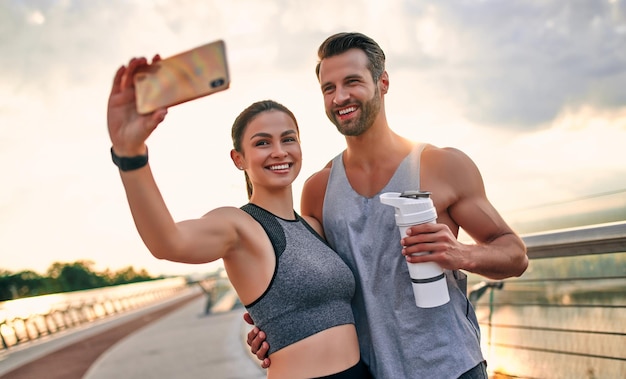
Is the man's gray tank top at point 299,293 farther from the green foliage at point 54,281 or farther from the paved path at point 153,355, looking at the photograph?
the green foliage at point 54,281

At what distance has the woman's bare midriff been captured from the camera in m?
2.31

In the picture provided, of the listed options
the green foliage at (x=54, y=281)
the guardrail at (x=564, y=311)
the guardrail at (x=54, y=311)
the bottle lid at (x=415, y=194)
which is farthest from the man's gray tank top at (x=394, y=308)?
the green foliage at (x=54, y=281)

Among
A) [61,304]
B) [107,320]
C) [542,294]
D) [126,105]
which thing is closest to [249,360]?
[542,294]

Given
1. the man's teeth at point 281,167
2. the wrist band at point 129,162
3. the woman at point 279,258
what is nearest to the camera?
the wrist band at point 129,162

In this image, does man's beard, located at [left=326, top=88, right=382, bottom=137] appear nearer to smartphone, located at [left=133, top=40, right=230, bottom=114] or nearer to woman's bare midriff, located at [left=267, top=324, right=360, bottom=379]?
woman's bare midriff, located at [left=267, top=324, right=360, bottom=379]

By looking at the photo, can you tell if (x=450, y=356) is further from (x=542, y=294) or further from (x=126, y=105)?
(x=126, y=105)

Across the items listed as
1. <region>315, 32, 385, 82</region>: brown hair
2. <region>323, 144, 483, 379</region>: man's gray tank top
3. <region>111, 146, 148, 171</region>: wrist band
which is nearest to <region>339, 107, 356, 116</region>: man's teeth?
<region>315, 32, 385, 82</region>: brown hair

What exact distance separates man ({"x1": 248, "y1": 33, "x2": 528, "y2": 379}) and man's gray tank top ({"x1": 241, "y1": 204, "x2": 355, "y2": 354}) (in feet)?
0.31

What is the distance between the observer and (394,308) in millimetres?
2434

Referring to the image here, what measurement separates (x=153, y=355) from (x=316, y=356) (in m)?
9.47

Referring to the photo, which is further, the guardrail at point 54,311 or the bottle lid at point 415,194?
the guardrail at point 54,311

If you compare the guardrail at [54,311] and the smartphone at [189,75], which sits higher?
the smartphone at [189,75]

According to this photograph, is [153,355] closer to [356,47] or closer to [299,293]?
[299,293]

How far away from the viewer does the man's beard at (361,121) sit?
8.61ft
